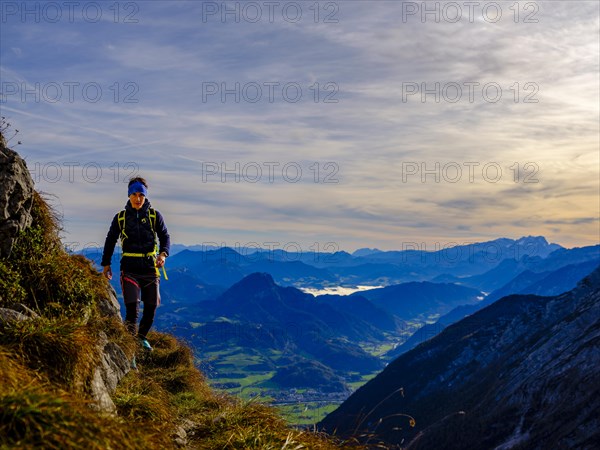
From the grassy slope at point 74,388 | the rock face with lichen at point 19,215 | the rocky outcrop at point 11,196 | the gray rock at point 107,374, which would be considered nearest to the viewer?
the grassy slope at point 74,388

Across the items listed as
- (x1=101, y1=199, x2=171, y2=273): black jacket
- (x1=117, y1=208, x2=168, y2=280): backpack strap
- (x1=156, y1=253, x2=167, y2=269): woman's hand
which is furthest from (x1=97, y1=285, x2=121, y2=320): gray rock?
(x1=156, y1=253, x2=167, y2=269): woman's hand

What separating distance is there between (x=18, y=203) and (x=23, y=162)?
3.74 feet

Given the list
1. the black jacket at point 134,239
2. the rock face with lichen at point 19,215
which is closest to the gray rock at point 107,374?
the rock face with lichen at point 19,215

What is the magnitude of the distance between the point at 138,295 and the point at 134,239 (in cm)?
152

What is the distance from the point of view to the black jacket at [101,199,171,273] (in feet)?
40.5

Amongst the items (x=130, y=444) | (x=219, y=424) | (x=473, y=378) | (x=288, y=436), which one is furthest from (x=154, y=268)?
(x=473, y=378)

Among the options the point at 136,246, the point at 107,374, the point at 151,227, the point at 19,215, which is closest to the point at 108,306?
the point at 136,246

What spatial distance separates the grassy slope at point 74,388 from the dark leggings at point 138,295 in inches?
28.3

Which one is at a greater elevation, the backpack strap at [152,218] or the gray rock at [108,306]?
the backpack strap at [152,218]

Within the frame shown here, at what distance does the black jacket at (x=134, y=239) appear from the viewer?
40.5 feet

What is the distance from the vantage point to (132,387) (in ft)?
31.5

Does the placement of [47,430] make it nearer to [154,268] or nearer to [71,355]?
[71,355]

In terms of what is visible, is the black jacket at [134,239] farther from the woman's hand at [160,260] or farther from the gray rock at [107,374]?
the gray rock at [107,374]

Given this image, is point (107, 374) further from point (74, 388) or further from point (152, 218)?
point (152, 218)
